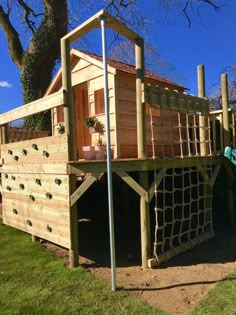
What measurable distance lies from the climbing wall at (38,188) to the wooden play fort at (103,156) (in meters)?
0.02

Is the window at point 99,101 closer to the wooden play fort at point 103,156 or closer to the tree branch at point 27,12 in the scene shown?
the wooden play fort at point 103,156

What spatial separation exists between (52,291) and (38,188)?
2230 millimetres

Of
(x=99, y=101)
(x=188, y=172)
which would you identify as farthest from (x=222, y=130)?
(x=99, y=101)

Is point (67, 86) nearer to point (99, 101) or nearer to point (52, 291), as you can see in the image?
point (99, 101)

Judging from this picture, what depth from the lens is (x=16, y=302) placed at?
4.09m

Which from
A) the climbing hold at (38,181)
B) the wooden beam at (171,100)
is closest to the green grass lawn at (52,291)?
the climbing hold at (38,181)

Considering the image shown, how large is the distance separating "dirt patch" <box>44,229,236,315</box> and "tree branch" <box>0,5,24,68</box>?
10027 mm

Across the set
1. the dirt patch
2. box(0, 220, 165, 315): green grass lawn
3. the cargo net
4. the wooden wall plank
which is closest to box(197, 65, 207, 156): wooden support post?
the cargo net

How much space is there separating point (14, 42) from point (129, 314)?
43.1 ft

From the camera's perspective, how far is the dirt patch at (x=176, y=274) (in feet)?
13.3

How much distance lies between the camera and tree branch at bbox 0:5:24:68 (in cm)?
1370

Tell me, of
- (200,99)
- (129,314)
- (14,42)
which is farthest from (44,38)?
(129,314)

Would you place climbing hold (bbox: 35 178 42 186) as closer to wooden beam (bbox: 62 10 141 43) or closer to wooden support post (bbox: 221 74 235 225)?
wooden beam (bbox: 62 10 141 43)

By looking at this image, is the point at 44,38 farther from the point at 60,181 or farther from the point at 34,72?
the point at 60,181
